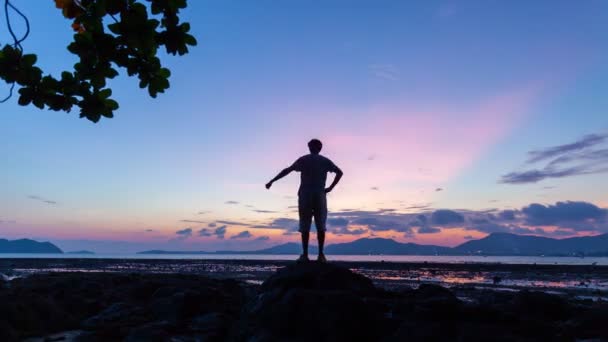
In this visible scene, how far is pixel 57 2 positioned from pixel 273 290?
7.86 m

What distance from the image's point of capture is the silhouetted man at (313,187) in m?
11.8

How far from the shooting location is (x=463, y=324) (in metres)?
7.77

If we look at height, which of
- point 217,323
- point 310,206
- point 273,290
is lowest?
point 217,323

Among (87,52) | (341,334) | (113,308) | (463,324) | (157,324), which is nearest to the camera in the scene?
(87,52)

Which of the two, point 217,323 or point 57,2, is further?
point 217,323

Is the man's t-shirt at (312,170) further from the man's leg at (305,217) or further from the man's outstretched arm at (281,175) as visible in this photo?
the man's leg at (305,217)

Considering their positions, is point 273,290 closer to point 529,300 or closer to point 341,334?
point 341,334

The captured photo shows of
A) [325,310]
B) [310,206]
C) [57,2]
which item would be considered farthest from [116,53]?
[310,206]

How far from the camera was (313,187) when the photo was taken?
38.7 ft

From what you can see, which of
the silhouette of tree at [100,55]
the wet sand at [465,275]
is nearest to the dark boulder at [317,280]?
the silhouette of tree at [100,55]

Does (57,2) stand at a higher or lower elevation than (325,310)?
higher

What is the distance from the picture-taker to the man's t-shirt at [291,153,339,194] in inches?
464

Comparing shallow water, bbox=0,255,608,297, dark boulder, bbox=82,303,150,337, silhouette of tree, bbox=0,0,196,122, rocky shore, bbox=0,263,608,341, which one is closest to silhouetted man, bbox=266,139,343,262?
rocky shore, bbox=0,263,608,341

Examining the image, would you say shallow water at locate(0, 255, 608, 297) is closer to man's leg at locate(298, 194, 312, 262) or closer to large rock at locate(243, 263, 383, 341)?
man's leg at locate(298, 194, 312, 262)
